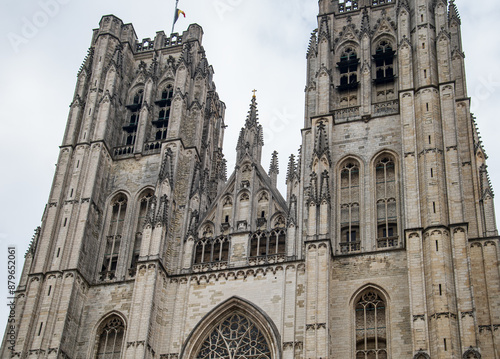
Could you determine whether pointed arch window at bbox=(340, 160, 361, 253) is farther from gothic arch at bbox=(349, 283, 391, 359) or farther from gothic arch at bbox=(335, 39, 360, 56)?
gothic arch at bbox=(335, 39, 360, 56)

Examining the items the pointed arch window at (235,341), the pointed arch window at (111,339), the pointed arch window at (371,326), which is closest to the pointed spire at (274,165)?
the pointed arch window at (235,341)

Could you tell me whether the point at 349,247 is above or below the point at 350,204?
below

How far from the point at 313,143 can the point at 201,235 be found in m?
5.93

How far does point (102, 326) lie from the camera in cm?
3459

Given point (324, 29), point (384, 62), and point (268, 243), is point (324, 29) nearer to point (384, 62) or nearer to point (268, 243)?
point (384, 62)

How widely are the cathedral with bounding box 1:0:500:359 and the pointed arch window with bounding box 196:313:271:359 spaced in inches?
2.6

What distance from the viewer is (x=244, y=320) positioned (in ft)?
108

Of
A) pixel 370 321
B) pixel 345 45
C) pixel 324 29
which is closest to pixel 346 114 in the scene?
pixel 345 45

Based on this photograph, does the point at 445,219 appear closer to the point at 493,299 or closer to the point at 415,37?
the point at 493,299

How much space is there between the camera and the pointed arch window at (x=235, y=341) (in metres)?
32.1

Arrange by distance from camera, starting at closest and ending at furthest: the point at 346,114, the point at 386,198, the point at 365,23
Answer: the point at 386,198 < the point at 346,114 < the point at 365,23

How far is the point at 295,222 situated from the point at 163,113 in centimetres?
1098

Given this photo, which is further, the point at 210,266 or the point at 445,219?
the point at 210,266

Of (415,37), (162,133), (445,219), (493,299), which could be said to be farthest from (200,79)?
(493,299)
